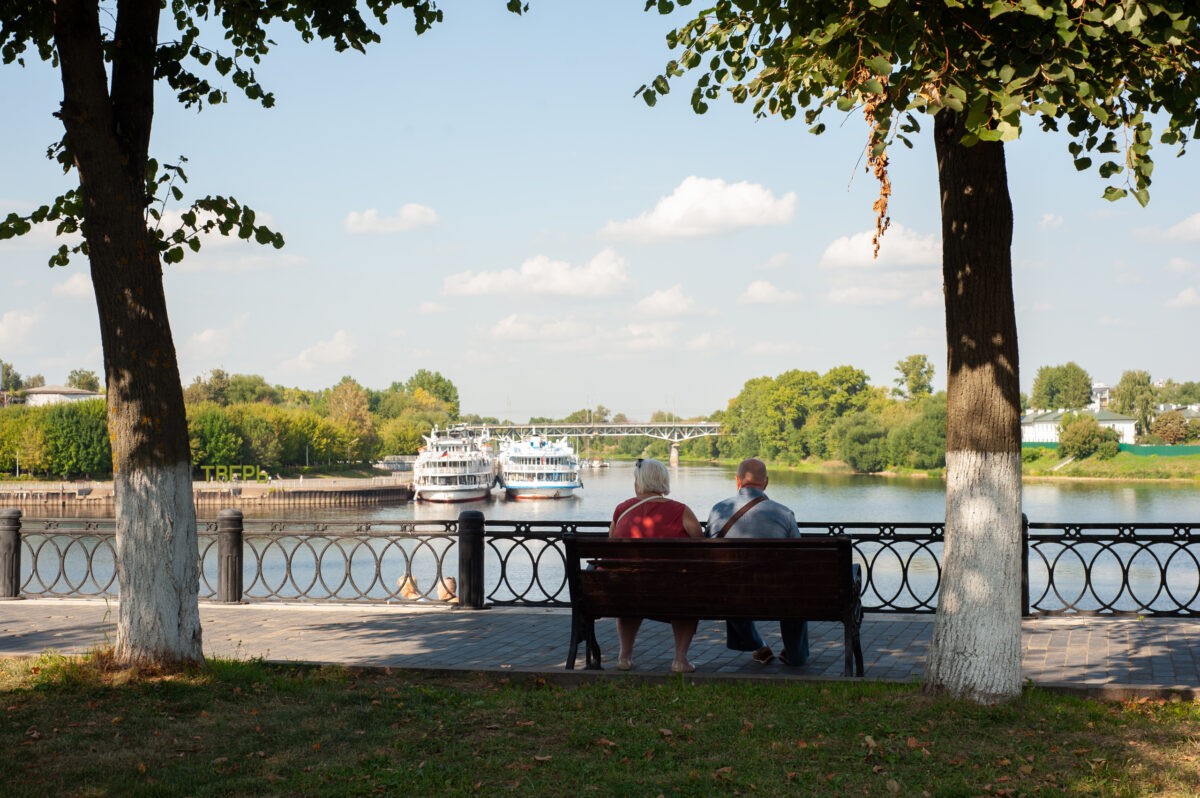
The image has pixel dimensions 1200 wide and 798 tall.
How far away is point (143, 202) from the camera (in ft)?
24.4

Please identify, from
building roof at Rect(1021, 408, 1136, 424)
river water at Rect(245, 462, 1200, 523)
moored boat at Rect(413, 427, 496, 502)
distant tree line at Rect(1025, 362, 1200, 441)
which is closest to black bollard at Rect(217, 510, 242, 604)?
river water at Rect(245, 462, 1200, 523)

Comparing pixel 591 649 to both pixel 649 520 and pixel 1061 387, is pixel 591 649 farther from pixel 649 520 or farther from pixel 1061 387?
pixel 1061 387

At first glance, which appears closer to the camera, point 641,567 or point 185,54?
point 641,567

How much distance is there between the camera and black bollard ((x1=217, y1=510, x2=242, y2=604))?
38.2 feet

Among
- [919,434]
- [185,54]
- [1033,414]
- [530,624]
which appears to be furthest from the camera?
[1033,414]

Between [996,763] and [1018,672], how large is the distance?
1239 millimetres

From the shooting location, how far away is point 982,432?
6.37 meters

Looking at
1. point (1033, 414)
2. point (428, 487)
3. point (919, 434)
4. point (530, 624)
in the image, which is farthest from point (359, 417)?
point (530, 624)

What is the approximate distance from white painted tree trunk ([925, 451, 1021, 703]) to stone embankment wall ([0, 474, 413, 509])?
70.9 m

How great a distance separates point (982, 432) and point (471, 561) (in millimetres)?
5697

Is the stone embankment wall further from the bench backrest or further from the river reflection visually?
the bench backrest

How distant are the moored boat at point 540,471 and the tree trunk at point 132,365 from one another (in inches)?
2879

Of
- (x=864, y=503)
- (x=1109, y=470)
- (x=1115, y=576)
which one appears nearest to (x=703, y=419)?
(x=1109, y=470)

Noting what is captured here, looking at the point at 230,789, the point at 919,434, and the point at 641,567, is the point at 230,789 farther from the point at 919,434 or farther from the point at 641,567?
the point at 919,434
